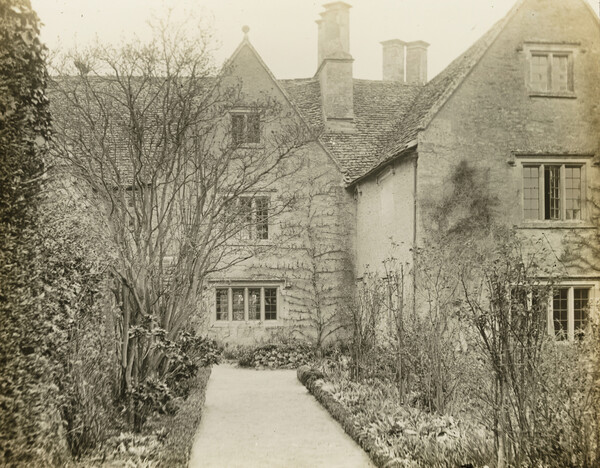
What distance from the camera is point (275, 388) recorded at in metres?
14.1

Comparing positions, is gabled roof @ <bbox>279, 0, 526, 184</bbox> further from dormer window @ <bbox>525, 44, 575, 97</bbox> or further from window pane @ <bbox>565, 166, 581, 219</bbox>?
window pane @ <bbox>565, 166, 581, 219</bbox>

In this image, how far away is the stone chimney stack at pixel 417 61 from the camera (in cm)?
2708

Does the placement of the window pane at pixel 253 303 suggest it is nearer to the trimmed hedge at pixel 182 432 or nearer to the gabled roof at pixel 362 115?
the gabled roof at pixel 362 115

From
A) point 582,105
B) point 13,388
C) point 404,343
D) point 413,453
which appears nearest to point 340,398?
point 404,343

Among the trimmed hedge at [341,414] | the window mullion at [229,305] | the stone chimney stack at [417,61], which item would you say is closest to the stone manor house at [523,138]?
the trimmed hedge at [341,414]

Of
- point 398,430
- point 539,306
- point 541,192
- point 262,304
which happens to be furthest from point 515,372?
point 262,304

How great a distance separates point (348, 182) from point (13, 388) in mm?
15958

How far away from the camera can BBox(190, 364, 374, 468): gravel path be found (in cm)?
836

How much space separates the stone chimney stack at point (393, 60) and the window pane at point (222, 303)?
1238 cm

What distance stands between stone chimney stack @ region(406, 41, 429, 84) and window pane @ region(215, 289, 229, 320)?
1238cm

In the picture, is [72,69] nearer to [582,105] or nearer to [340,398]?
[340,398]

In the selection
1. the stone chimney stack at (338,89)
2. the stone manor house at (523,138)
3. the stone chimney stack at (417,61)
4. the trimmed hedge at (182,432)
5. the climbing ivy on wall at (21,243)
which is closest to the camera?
the climbing ivy on wall at (21,243)

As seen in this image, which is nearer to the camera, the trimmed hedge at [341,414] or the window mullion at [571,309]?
the trimmed hedge at [341,414]

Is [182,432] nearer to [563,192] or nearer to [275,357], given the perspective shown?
[275,357]
